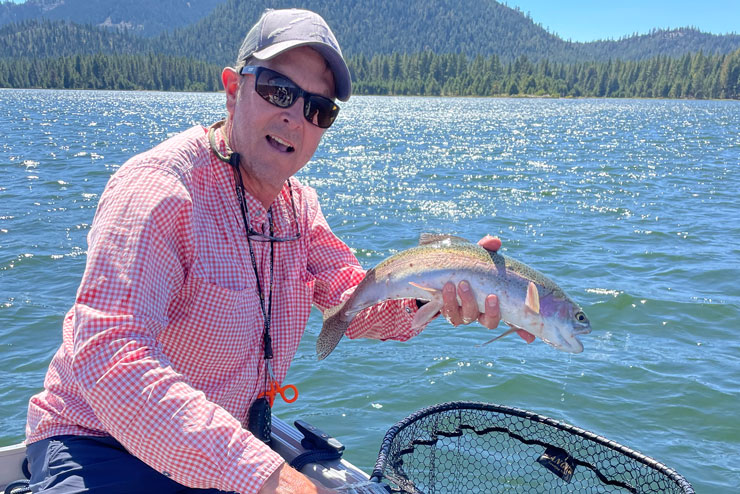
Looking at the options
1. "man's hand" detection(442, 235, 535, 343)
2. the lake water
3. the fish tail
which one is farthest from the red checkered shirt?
the lake water

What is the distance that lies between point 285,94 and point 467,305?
149 centimetres

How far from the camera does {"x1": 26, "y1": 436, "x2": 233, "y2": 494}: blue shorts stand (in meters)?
2.63

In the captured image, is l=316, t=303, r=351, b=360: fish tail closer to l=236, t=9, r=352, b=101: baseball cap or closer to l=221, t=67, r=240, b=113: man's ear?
l=221, t=67, r=240, b=113: man's ear

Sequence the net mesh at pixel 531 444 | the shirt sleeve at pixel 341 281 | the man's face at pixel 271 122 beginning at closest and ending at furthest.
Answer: the man's face at pixel 271 122 < the net mesh at pixel 531 444 < the shirt sleeve at pixel 341 281

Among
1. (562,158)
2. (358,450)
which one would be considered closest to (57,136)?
(562,158)

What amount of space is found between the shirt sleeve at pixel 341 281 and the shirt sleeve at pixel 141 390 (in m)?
1.55

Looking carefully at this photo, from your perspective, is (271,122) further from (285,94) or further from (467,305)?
(467,305)

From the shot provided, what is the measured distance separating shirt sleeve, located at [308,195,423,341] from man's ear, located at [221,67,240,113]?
93cm

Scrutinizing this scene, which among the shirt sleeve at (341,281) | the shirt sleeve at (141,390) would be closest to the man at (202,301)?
the shirt sleeve at (141,390)

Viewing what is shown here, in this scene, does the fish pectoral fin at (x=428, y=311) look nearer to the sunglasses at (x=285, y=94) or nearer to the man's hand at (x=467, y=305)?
the man's hand at (x=467, y=305)

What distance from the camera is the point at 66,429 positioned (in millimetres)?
2764

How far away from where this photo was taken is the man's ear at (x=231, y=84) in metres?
3.12

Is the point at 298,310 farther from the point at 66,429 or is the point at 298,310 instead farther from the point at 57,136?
the point at 57,136

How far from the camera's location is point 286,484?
89.0 inches
